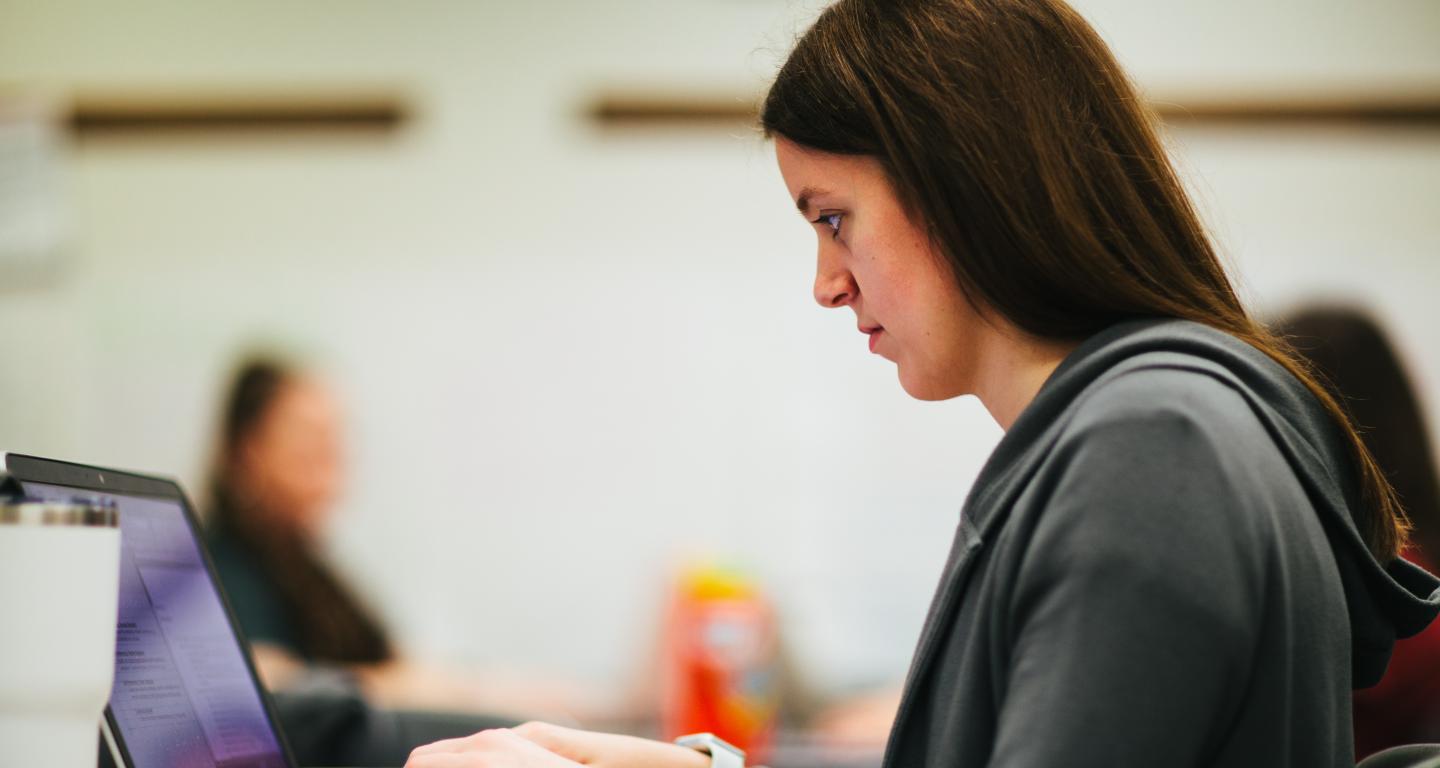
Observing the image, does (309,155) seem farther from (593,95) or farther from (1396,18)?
(1396,18)

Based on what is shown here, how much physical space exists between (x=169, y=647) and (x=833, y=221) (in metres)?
0.56

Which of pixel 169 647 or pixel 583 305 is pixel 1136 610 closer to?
pixel 169 647

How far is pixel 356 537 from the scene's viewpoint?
2.80 m

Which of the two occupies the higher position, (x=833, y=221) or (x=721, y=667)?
(x=833, y=221)

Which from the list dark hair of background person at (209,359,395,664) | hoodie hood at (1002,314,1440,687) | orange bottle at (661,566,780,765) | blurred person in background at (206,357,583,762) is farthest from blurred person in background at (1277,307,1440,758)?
dark hair of background person at (209,359,395,664)

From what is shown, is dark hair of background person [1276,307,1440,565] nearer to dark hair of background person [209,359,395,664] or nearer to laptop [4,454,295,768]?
laptop [4,454,295,768]

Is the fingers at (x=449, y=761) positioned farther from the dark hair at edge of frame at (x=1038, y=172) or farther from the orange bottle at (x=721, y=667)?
the orange bottle at (x=721, y=667)

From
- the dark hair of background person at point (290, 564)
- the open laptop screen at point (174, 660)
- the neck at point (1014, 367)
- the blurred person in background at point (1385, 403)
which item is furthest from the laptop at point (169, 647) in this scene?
the dark hair of background person at point (290, 564)

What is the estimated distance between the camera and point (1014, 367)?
0.90 m

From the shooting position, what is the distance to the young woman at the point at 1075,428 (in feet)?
2.08

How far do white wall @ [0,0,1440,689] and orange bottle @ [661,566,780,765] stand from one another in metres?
0.33

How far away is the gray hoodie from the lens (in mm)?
625

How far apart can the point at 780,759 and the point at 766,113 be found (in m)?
1.37

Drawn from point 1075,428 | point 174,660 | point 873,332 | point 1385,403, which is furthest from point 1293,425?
point 1385,403
